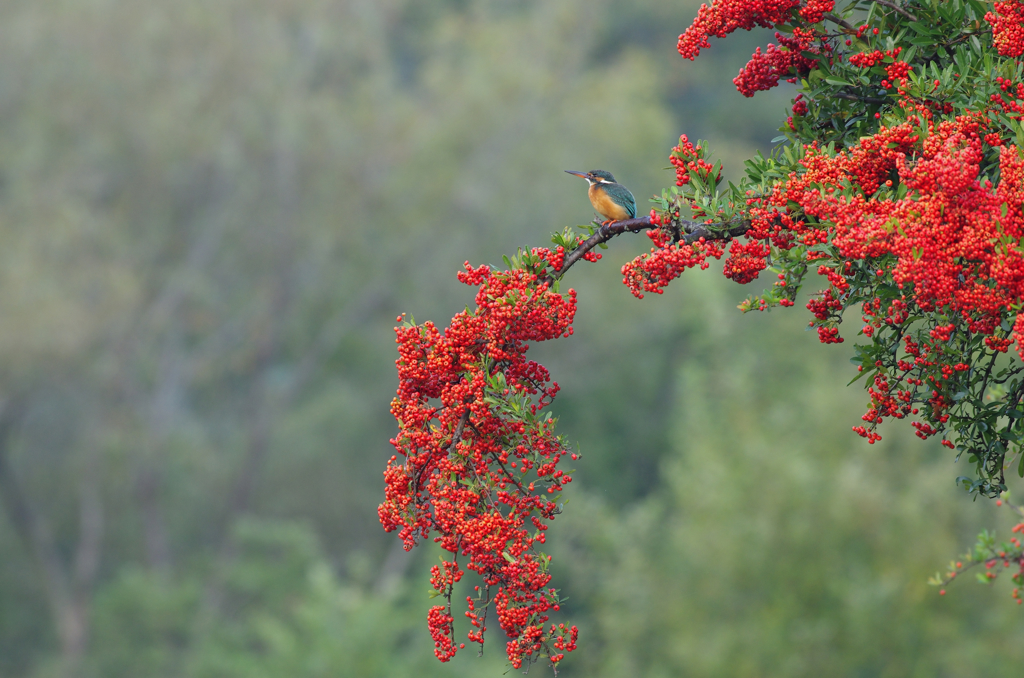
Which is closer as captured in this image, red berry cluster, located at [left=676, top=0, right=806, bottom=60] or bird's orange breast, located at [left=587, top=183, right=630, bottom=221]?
red berry cluster, located at [left=676, top=0, right=806, bottom=60]

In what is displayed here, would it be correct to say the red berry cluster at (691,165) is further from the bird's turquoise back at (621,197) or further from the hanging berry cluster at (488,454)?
the hanging berry cluster at (488,454)

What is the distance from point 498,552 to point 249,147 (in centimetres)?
1883

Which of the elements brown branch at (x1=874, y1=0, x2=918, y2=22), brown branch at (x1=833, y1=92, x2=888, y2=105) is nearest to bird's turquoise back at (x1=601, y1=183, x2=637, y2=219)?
brown branch at (x1=833, y1=92, x2=888, y2=105)

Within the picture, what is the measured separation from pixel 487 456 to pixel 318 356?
2104 centimetres

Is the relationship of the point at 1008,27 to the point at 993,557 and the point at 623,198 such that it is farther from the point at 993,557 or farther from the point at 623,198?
the point at 993,557

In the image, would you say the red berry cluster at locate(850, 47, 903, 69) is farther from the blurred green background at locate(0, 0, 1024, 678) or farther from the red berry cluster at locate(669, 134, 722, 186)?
the blurred green background at locate(0, 0, 1024, 678)

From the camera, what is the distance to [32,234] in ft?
59.0

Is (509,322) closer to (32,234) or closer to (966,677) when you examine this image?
(966,677)

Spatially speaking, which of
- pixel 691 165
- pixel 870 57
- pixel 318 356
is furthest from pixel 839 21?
pixel 318 356

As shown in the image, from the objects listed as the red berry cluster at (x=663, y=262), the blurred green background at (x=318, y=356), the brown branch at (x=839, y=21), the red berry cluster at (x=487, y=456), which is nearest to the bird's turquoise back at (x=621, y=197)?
the red berry cluster at (x=663, y=262)

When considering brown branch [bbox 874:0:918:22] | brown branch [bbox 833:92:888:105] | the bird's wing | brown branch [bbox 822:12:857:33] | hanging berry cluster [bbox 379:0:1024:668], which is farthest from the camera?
the bird's wing

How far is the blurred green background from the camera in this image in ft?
53.3

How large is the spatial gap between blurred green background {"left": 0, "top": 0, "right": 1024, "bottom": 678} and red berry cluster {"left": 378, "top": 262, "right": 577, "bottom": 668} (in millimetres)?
11376

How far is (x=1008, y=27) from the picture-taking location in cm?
328
